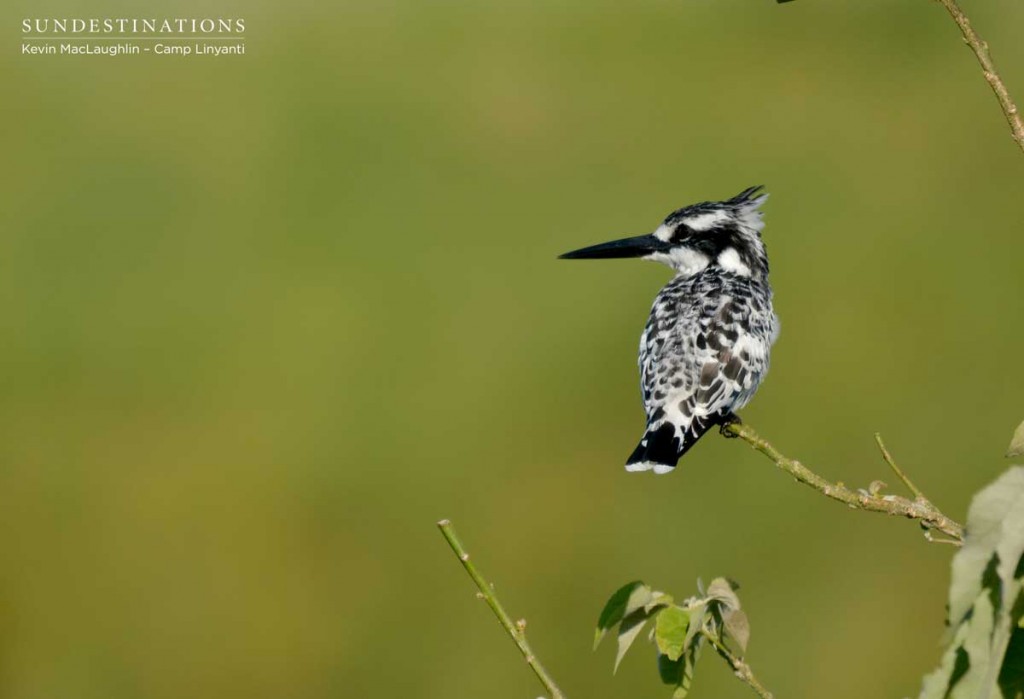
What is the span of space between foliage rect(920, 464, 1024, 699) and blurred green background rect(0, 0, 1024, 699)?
3808 mm

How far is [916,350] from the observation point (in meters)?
6.48

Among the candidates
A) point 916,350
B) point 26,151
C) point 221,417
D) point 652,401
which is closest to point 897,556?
point 916,350

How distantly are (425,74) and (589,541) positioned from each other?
4211 millimetres

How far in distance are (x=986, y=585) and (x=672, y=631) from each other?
62cm

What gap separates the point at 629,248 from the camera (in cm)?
341

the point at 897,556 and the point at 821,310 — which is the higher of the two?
the point at 821,310

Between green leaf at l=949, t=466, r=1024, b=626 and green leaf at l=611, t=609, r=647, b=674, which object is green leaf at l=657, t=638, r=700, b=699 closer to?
green leaf at l=611, t=609, r=647, b=674

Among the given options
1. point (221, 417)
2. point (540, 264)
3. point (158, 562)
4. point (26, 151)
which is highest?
point (26, 151)

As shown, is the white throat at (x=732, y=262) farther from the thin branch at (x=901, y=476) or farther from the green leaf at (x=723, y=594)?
the green leaf at (x=723, y=594)

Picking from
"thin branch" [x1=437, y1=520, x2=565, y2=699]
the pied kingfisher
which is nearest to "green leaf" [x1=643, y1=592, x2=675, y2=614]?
"thin branch" [x1=437, y1=520, x2=565, y2=699]

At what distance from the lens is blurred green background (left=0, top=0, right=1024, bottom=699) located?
510cm

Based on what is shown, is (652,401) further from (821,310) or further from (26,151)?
(26,151)

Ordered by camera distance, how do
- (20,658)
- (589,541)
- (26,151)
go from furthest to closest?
(26,151) < (589,541) < (20,658)

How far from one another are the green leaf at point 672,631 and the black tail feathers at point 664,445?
3.98 feet
